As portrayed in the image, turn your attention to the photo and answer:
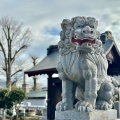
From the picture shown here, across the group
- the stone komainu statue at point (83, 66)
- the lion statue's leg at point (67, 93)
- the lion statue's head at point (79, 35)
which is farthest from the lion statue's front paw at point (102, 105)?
the lion statue's head at point (79, 35)

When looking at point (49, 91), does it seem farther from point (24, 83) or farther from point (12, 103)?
point (24, 83)

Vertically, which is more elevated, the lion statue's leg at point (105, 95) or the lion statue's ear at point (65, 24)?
the lion statue's ear at point (65, 24)

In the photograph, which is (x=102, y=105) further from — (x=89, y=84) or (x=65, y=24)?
(x=65, y=24)

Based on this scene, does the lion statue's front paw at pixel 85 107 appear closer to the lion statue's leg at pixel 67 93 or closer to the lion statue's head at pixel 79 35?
the lion statue's leg at pixel 67 93

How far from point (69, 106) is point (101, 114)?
0.47 metres

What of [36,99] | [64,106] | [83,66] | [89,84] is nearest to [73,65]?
[83,66]

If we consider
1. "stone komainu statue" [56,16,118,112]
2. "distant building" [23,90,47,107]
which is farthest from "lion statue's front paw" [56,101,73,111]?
"distant building" [23,90,47,107]

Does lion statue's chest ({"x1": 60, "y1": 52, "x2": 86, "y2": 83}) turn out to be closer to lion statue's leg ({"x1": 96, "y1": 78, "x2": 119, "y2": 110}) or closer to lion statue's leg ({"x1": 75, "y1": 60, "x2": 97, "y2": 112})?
lion statue's leg ({"x1": 75, "y1": 60, "x2": 97, "y2": 112})

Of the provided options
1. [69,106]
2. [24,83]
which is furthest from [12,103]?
[24,83]

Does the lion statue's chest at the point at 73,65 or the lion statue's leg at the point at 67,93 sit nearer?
the lion statue's chest at the point at 73,65

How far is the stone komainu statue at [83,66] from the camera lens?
3785 millimetres

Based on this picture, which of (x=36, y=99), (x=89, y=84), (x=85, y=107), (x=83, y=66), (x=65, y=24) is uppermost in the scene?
(x=65, y=24)

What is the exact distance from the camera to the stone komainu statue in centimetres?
379

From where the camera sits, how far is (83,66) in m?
3.83
